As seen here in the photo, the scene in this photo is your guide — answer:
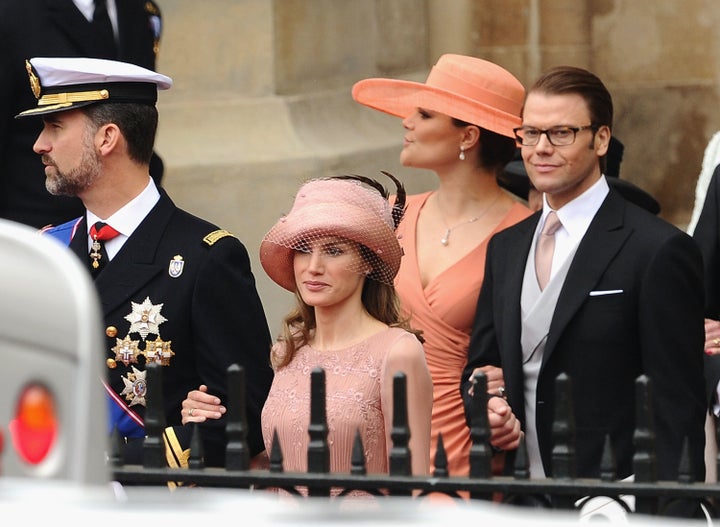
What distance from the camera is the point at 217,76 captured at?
783cm

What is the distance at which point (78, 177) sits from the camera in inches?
192

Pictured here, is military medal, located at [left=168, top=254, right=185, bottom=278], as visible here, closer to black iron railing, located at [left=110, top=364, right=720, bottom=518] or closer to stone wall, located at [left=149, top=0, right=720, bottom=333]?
black iron railing, located at [left=110, top=364, right=720, bottom=518]

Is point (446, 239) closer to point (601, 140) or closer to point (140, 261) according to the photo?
point (601, 140)

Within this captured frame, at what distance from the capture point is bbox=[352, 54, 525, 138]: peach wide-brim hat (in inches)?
223

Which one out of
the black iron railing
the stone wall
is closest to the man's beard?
the black iron railing

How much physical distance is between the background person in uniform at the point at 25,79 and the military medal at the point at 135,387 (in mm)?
1474

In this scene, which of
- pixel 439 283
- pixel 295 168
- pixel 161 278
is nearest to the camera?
pixel 161 278

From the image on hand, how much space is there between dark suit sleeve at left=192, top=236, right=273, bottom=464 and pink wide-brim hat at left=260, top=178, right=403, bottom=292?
204 mm

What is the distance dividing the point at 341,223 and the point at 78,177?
88 cm

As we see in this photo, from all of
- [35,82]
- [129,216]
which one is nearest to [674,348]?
[129,216]

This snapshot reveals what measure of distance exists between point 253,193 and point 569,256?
3122 millimetres

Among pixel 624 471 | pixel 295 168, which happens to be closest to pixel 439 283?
pixel 624 471

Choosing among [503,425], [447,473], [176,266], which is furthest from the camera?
[176,266]

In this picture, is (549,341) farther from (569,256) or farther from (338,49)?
(338,49)
